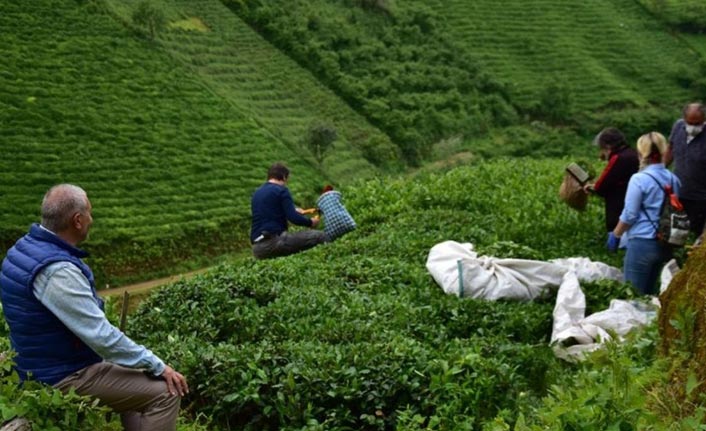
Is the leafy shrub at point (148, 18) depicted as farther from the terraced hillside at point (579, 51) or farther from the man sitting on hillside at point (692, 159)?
the man sitting on hillside at point (692, 159)

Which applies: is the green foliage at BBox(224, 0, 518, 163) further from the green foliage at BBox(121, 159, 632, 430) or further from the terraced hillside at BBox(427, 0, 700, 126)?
the green foliage at BBox(121, 159, 632, 430)

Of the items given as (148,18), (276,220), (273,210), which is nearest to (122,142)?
(148,18)

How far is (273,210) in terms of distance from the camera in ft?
37.0

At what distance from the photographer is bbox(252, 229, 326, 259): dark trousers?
37.9 feet

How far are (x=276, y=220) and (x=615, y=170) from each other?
413 cm

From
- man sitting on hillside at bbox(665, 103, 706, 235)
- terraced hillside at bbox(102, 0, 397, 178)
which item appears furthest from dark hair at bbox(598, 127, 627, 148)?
terraced hillside at bbox(102, 0, 397, 178)

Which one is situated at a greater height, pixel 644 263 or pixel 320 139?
pixel 644 263

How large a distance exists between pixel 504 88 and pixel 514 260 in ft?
123

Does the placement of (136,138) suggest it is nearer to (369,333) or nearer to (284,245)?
(284,245)

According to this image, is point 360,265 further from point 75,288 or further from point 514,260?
point 75,288

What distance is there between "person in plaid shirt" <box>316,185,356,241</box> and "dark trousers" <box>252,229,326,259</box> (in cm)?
A: 45

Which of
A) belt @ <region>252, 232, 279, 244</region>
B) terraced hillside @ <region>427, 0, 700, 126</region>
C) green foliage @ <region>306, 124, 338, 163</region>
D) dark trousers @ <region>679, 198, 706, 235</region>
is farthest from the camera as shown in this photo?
terraced hillside @ <region>427, 0, 700, 126</region>

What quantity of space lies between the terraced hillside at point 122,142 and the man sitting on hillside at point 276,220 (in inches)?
426

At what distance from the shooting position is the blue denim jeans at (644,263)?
28.0 ft
